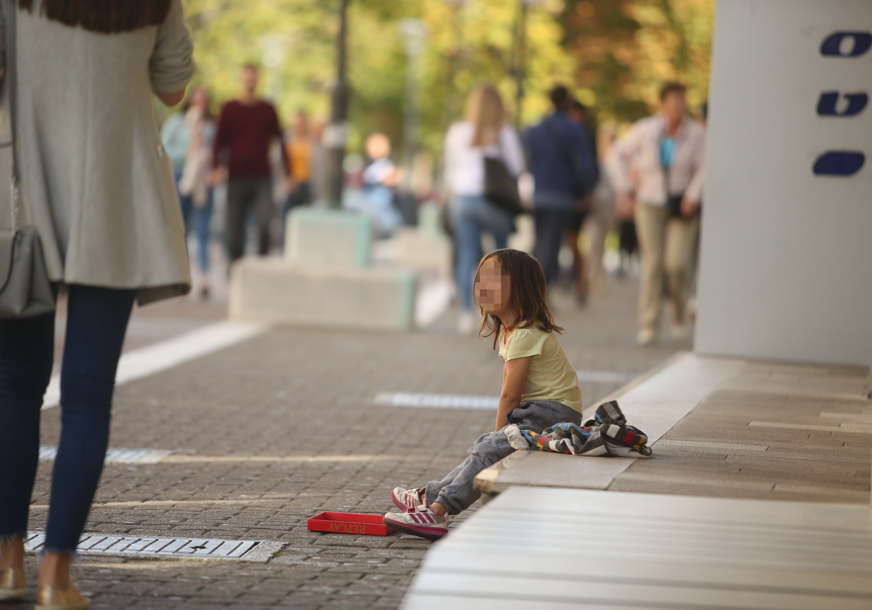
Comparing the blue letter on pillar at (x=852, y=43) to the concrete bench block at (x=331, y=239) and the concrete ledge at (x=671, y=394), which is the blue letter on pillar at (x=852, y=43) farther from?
the concrete bench block at (x=331, y=239)

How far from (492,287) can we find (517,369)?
11.4 inches

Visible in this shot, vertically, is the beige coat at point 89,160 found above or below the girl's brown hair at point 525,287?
above

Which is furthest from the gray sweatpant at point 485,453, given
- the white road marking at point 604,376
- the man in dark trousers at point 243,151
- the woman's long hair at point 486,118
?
the man in dark trousers at point 243,151

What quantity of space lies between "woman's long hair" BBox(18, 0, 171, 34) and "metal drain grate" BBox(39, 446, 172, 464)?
2965mm

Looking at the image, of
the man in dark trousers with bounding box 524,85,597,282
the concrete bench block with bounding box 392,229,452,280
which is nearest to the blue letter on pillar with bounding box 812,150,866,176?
the man in dark trousers with bounding box 524,85,597,282

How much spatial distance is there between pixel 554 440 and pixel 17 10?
7.30ft

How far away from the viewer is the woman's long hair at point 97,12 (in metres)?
4.48

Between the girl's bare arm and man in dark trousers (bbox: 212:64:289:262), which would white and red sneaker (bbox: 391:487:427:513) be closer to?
the girl's bare arm

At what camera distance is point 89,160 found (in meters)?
4.48

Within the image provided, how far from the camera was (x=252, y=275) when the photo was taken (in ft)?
48.1

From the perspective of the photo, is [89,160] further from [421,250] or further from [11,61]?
[421,250]

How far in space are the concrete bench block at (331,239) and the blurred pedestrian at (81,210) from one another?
10.4 metres

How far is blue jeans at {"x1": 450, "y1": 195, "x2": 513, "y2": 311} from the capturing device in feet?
46.6

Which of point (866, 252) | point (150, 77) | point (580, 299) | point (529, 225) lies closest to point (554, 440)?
point (150, 77)
